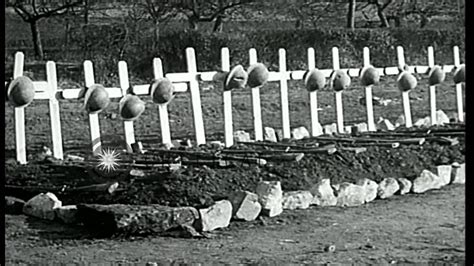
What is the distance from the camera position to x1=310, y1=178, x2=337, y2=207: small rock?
3.83 meters

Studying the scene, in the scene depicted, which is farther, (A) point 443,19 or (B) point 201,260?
(A) point 443,19

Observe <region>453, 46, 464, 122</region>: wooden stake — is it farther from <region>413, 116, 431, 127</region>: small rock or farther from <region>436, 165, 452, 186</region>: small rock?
<region>436, 165, 452, 186</region>: small rock

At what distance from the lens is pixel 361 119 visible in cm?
802

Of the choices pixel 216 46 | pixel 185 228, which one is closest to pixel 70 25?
pixel 216 46

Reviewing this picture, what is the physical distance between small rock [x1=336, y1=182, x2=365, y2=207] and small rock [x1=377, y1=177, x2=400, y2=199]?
146 millimetres

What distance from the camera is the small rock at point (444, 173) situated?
4.36 metres

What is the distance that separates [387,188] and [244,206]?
3.05ft

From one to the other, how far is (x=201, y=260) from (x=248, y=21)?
5.70m

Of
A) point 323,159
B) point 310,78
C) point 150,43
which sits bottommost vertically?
point 323,159

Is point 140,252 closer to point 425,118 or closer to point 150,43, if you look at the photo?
point 425,118

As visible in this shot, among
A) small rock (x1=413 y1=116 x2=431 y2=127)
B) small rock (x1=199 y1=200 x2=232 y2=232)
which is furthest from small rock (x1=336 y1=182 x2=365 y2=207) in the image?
small rock (x1=413 y1=116 x2=431 y2=127)

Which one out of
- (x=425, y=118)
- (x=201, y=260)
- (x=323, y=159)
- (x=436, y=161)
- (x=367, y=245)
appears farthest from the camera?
(x=425, y=118)

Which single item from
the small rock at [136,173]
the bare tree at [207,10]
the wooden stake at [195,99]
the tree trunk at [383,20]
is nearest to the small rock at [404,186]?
the small rock at [136,173]

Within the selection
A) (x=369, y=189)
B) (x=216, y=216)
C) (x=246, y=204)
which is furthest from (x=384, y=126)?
(x=216, y=216)
